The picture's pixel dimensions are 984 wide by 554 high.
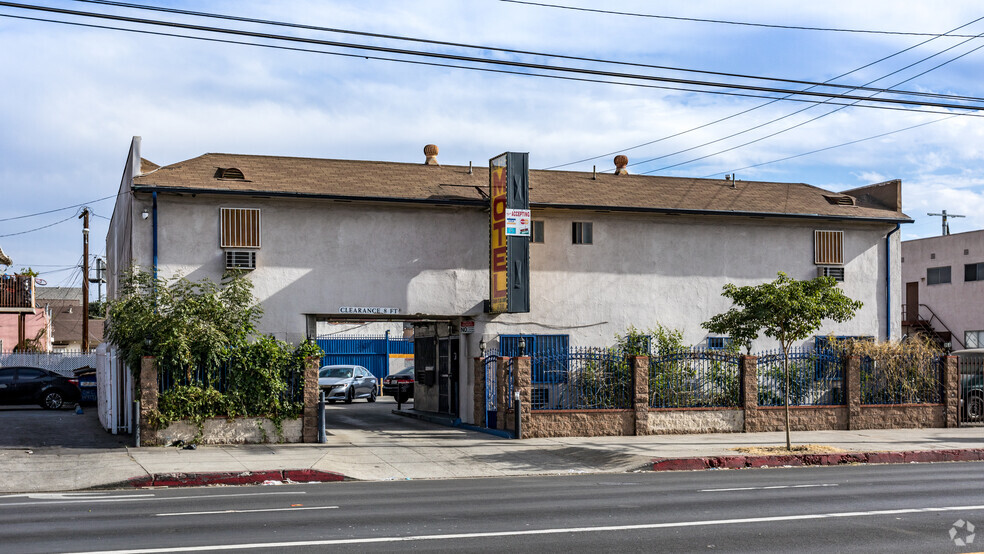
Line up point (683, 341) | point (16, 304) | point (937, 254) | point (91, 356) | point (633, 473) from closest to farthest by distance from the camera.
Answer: point (633, 473), point (683, 341), point (16, 304), point (91, 356), point (937, 254)

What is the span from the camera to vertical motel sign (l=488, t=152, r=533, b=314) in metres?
22.4

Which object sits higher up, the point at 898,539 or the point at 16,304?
the point at 16,304

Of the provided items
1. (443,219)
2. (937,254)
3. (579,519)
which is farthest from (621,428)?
(937,254)

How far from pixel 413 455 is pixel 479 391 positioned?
4.41 metres

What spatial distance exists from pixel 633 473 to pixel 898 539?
26.8 ft

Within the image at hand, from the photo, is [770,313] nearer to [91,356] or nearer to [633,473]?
[633,473]

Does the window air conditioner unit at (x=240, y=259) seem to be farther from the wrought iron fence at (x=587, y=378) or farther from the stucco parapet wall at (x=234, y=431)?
the wrought iron fence at (x=587, y=378)

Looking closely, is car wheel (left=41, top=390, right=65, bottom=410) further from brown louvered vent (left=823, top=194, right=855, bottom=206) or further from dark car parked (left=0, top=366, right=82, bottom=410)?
brown louvered vent (left=823, top=194, right=855, bottom=206)

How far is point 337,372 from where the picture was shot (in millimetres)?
35656

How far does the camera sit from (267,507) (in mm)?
12461

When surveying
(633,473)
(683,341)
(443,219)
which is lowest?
(633,473)

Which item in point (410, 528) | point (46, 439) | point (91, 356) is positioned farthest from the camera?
point (91, 356)

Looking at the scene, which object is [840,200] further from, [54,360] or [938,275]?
[54,360]

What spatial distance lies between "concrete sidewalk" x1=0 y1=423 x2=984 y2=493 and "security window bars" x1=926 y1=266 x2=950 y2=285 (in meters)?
25.4
